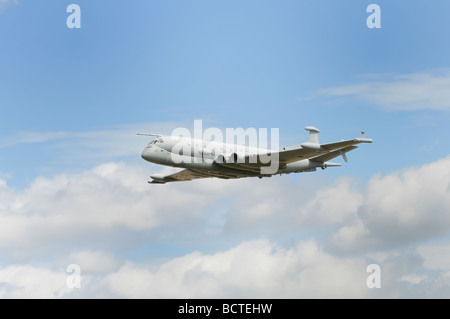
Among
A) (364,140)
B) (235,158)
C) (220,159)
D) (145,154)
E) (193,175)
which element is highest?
(145,154)

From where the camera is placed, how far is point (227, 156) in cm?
6209

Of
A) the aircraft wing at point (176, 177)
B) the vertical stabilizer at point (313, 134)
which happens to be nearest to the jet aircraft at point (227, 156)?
the vertical stabilizer at point (313, 134)

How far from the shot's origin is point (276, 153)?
200 ft

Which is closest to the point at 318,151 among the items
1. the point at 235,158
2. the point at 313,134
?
the point at 313,134

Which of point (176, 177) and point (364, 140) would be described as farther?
point (176, 177)

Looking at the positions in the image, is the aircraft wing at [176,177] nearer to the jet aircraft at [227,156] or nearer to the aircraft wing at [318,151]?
the jet aircraft at [227,156]

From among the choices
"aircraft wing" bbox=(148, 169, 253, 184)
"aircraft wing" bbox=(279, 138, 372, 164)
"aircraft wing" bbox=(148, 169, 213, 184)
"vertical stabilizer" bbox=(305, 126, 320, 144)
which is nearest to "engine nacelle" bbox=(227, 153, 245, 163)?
"aircraft wing" bbox=(148, 169, 253, 184)

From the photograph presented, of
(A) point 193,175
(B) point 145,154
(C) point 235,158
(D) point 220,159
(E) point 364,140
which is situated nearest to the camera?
(E) point 364,140

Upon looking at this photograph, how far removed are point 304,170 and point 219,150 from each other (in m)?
9.33

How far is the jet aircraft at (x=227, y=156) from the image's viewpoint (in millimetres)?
61125

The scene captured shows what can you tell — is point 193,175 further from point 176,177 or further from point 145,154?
point 145,154

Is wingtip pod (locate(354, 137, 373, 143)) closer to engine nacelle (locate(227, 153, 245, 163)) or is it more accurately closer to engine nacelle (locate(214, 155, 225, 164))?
engine nacelle (locate(227, 153, 245, 163))

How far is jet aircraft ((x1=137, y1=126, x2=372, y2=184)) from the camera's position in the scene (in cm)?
6112

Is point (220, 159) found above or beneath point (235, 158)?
above
